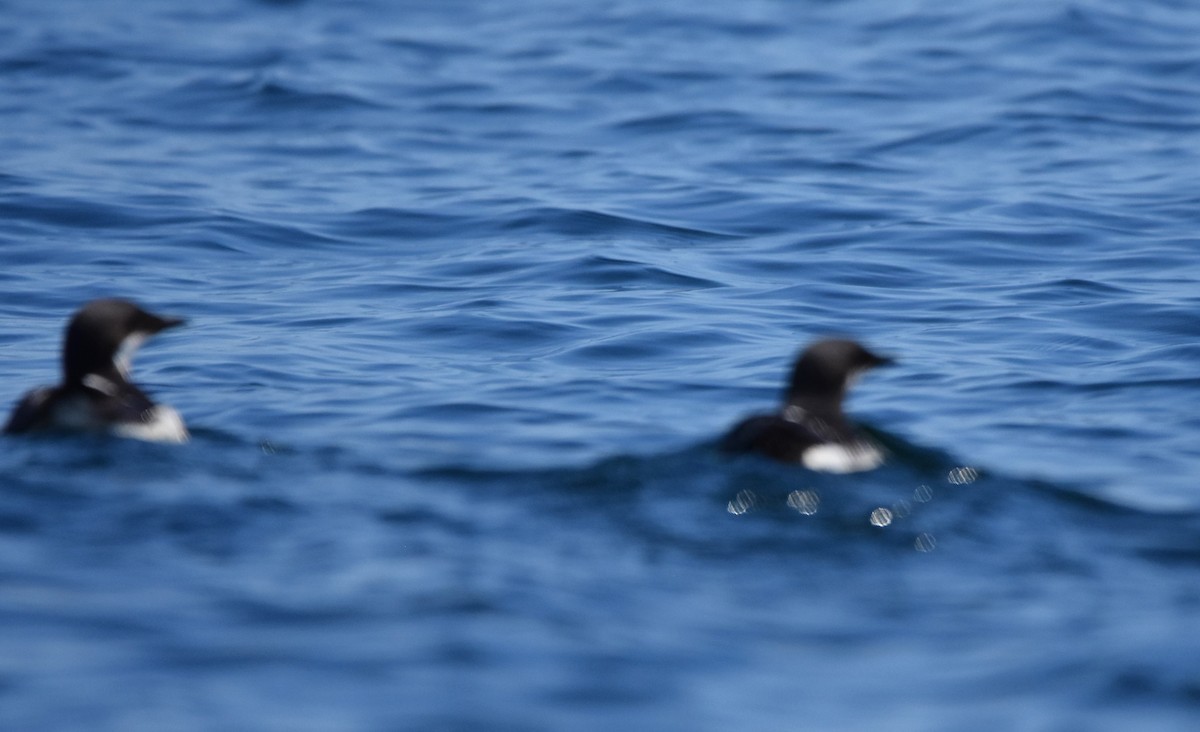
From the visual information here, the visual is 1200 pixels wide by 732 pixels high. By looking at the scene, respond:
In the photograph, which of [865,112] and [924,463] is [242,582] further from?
[865,112]

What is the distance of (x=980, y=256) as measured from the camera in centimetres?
1227

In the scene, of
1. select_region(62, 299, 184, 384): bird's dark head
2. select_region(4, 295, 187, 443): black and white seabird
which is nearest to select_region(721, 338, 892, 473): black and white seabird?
select_region(4, 295, 187, 443): black and white seabird

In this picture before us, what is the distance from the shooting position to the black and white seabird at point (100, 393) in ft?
23.7

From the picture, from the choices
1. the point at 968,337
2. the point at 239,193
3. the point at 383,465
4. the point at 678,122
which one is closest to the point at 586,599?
the point at 383,465

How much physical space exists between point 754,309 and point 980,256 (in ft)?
7.19

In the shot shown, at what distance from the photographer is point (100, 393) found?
7.28 metres

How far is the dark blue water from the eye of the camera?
5.16 meters

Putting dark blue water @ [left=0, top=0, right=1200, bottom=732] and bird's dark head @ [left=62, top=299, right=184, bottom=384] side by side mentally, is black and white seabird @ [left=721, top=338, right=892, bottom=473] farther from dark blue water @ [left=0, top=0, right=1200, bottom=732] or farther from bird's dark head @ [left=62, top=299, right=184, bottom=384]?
bird's dark head @ [left=62, top=299, right=184, bottom=384]

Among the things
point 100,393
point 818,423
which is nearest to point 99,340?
point 100,393

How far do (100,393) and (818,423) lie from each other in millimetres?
2980

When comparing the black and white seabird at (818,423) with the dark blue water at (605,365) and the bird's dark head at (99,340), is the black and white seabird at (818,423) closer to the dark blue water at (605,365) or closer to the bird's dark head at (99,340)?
the dark blue water at (605,365)

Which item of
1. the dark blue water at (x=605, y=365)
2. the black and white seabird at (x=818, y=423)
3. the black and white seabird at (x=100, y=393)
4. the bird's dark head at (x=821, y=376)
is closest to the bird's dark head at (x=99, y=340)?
the black and white seabird at (x=100, y=393)

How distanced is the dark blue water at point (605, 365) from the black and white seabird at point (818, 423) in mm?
157

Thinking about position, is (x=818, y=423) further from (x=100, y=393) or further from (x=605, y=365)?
(x=100, y=393)
